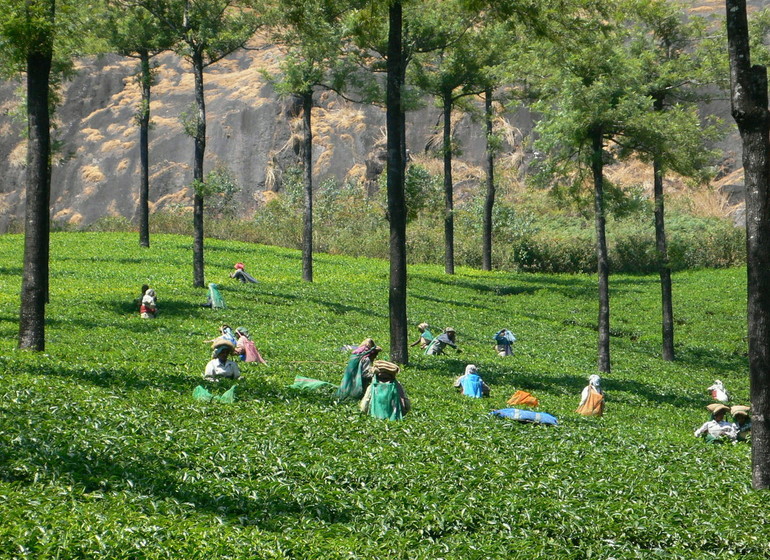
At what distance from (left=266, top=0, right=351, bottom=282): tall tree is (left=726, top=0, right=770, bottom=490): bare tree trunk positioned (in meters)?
11.8

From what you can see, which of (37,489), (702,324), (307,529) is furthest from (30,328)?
(702,324)

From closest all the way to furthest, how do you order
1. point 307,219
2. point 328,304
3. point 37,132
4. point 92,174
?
point 37,132 < point 328,304 < point 307,219 < point 92,174

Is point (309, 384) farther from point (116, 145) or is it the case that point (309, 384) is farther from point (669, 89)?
point (116, 145)

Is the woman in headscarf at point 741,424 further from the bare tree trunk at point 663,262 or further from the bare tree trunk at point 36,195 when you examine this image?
the bare tree trunk at point 36,195

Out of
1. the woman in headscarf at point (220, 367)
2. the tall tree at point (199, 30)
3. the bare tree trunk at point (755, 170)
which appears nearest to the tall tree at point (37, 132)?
the woman in headscarf at point (220, 367)

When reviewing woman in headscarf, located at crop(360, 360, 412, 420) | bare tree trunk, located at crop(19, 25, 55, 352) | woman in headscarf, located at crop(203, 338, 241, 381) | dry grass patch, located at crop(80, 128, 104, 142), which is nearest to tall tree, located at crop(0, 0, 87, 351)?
bare tree trunk, located at crop(19, 25, 55, 352)

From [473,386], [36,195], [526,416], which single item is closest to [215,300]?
[36,195]

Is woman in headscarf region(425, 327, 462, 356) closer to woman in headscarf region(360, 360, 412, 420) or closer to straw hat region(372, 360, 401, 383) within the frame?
woman in headscarf region(360, 360, 412, 420)

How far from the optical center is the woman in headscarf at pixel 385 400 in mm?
15070

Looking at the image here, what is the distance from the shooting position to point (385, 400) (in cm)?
1515

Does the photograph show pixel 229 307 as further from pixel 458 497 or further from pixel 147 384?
pixel 458 497

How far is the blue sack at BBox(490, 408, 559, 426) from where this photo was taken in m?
16.9

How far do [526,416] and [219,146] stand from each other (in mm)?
73653

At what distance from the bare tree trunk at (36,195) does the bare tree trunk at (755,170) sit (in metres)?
12.5
